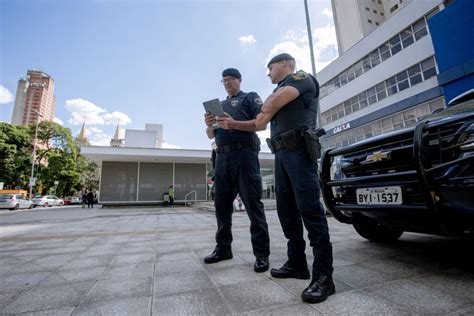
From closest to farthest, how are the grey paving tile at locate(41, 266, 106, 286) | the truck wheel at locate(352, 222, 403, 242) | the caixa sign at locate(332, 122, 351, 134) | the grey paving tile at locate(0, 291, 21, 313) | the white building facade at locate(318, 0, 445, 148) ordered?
the grey paving tile at locate(0, 291, 21, 313) < the grey paving tile at locate(41, 266, 106, 286) < the truck wheel at locate(352, 222, 403, 242) < the white building facade at locate(318, 0, 445, 148) < the caixa sign at locate(332, 122, 351, 134)

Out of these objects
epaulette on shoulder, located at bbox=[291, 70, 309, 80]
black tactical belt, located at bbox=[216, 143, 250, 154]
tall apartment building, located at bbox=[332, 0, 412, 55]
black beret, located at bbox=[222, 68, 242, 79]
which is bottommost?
black tactical belt, located at bbox=[216, 143, 250, 154]

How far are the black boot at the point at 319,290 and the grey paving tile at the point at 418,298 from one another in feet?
0.82

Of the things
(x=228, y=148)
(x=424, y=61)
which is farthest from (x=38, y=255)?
(x=424, y=61)

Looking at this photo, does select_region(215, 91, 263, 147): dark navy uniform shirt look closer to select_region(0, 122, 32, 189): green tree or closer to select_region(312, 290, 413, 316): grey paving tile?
select_region(312, 290, 413, 316): grey paving tile

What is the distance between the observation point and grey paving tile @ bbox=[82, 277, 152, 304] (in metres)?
1.52

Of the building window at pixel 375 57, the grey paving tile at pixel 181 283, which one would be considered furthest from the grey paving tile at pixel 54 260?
the building window at pixel 375 57

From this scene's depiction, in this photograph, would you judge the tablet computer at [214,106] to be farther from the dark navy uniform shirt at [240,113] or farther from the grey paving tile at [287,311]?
the grey paving tile at [287,311]

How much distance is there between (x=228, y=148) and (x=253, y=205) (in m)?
0.59

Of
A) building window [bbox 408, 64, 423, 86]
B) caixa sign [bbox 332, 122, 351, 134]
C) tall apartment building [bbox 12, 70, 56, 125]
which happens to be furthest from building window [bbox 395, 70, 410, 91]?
tall apartment building [bbox 12, 70, 56, 125]

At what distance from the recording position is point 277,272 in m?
1.77

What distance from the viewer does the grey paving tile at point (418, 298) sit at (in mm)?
1228

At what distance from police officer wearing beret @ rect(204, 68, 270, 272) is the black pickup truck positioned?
2.31ft

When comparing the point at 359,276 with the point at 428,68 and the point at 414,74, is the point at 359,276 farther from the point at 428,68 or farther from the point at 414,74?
the point at 414,74

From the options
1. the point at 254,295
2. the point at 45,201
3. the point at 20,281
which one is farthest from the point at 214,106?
the point at 45,201
